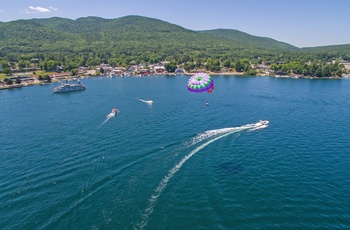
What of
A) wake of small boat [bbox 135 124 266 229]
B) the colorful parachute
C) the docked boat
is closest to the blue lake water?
wake of small boat [bbox 135 124 266 229]

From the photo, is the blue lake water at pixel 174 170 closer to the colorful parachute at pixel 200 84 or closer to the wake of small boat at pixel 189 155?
the wake of small boat at pixel 189 155

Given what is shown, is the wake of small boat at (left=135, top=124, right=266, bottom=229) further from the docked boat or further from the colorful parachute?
the docked boat

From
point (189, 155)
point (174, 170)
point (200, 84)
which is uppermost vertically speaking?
point (200, 84)

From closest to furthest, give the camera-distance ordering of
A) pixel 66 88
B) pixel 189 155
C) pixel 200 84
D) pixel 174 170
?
pixel 174 170 < pixel 200 84 < pixel 189 155 < pixel 66 88

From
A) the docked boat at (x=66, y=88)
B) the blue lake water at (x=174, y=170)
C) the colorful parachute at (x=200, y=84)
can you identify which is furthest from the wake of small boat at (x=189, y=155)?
the docked boat at (x=66, y=88)

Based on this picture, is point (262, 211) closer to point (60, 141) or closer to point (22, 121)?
point (60, 141)

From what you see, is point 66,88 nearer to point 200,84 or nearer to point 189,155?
point 189,155

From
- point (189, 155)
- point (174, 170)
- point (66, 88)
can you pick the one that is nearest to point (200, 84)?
point (189, 155)
